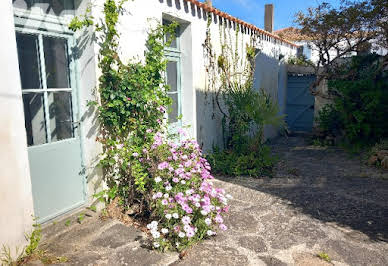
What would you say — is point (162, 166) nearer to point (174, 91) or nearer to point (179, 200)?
point (179, 200)

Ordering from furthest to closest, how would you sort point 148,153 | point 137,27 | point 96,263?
point 137,27, point 148,153, point 96,263

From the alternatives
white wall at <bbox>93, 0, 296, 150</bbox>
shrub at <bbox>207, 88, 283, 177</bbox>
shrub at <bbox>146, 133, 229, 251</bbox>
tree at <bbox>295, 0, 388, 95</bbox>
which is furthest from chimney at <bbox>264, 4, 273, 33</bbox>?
shrub at <bbox>146, 133, 229, 251</bbox>

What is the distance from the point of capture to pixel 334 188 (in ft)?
16.5

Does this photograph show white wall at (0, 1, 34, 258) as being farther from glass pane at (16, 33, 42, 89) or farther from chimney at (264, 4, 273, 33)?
chimney at (264, 4, 273, 33)

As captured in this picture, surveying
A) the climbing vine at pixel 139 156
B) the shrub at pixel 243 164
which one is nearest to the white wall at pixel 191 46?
the climbing vine at pixel 139 156

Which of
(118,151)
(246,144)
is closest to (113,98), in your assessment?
(118,151)

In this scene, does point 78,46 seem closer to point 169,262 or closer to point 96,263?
point 96,263

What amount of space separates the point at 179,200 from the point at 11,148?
159 cm

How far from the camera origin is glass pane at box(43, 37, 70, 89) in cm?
315

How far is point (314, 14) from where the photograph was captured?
797 cm

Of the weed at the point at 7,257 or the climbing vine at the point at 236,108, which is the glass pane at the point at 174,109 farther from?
the weed at the point at 7,257

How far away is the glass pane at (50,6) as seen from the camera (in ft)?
9.37

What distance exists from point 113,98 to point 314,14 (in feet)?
21.9

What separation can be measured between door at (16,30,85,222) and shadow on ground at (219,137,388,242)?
9.73 ft
